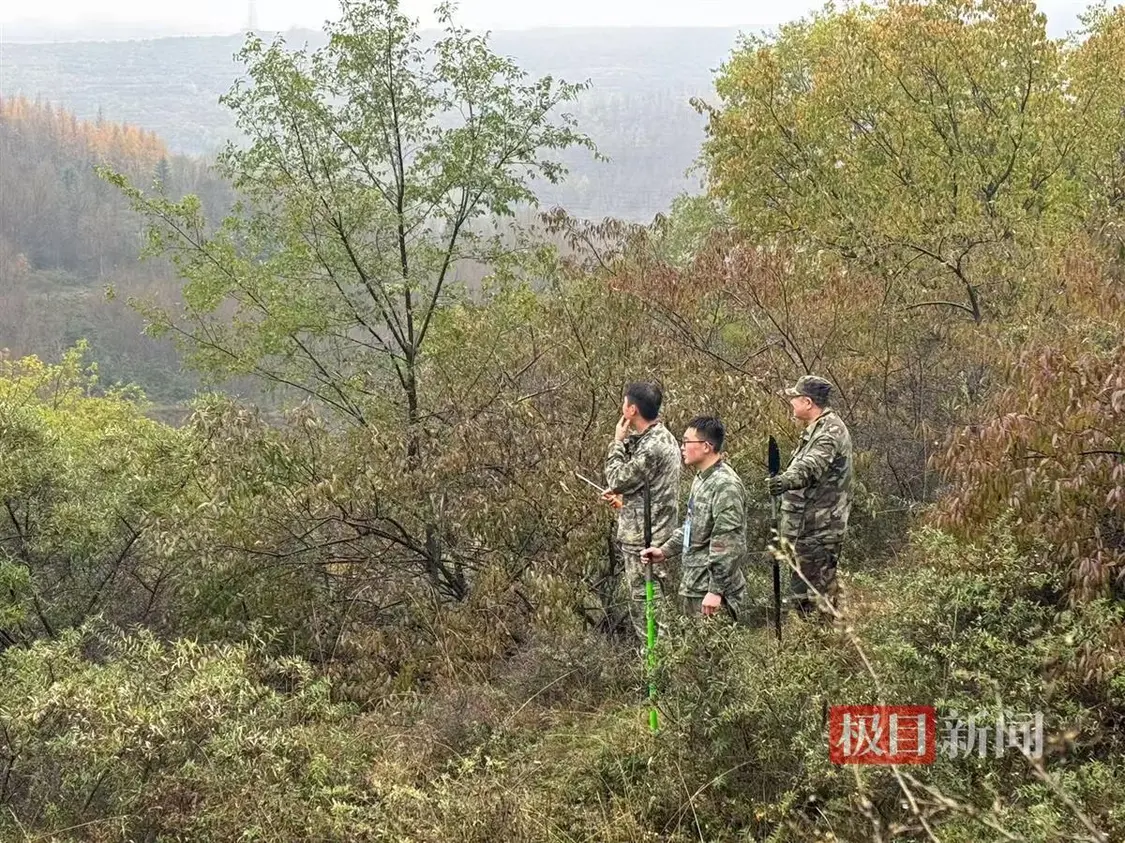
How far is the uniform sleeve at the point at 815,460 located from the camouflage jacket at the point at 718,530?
48 centimetres

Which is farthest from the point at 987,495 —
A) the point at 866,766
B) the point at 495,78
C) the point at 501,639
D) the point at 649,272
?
the point at 495,78

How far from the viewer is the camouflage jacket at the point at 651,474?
554cm

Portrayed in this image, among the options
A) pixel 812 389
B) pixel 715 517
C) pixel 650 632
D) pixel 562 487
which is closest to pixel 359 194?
pixel 562 487

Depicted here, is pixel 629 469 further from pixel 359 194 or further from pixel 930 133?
pixel 930 133

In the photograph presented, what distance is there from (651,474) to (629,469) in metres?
0.14

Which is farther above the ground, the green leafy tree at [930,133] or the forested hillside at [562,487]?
the green leafy tree at [930,133]

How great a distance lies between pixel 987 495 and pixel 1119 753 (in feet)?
4.68

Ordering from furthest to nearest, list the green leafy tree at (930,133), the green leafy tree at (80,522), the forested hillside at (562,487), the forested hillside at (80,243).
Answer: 1. the forested hillside at (80,243)
2. the green leafy tree at (930,133)
3. the green leafy tree at (80,522)
4. the forested hillside at (562,487)

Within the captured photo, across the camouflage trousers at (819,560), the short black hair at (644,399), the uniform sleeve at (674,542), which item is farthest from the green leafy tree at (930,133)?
the uniform sleeve at (674,542)

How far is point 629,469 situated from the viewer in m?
5.52

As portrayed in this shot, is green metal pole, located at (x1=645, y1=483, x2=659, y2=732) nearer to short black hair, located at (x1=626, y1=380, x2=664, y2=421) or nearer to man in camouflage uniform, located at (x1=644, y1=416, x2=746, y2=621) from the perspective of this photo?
man in camouflage uniform, located at (x1=644, y1=416, x2=746, y2=621)

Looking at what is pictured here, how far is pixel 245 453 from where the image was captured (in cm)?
729

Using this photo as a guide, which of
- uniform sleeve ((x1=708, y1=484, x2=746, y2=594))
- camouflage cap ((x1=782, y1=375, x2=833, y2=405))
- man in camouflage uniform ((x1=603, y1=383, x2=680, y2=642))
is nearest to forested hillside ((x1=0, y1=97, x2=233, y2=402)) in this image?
man in camouflage uniform ((x1=603, y1=383, x2=680, y2=642))

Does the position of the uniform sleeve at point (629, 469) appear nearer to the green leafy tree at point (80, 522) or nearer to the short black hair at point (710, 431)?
the short black hair at point (710, 431)
